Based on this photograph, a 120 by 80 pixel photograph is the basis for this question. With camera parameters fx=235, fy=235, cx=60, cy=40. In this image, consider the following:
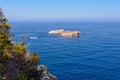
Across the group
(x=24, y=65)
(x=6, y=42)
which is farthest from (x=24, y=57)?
(x=6, y=42)

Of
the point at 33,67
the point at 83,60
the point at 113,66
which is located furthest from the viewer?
the point at 83,60

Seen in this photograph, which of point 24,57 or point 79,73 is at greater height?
point 24,57

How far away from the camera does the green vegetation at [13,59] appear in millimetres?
28816

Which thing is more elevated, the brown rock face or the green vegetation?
the green vegetation

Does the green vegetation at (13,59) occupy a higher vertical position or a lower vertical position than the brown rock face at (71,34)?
higher

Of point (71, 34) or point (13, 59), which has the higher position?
point (13, 59)

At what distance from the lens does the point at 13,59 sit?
3022 cm

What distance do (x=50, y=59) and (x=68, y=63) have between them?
22.5ft

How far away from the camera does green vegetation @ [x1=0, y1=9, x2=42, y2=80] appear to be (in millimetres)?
28816

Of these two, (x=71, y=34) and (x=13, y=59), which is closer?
(x=13, y=59)

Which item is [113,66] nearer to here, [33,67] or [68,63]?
[68,63]

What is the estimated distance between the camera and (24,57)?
3122 cm

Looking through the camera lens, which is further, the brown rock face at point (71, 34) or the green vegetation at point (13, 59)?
the brown rock face at point (71, 34)

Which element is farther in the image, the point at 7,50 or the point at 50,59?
the point at 50,59
